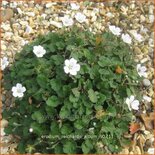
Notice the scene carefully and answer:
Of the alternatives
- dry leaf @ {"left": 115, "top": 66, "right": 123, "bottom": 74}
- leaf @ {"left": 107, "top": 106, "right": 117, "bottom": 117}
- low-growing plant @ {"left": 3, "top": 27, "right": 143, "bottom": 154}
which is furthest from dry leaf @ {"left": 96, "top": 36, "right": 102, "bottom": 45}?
leaf @ {"left": 107, "top": 106, "right": 117, "bottom": 117}

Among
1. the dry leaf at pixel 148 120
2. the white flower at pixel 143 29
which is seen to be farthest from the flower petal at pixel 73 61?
the white flower at pixel 143 29

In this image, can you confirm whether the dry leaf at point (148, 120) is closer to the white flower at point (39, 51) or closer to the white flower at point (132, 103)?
the white flower at point (132, 103)

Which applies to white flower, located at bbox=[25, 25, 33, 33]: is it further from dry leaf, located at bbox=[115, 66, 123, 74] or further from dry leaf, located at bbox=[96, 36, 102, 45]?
dry leaf, located at bbox=[115, 66, 123, 74]

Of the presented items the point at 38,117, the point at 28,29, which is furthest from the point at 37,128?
the point at 28,29

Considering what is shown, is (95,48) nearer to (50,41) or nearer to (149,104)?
(50,41)

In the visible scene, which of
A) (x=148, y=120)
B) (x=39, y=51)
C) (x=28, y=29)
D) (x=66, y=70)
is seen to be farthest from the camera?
(x=28, y=29)

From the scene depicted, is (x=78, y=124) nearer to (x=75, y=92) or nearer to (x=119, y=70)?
(x=75, y=92)
